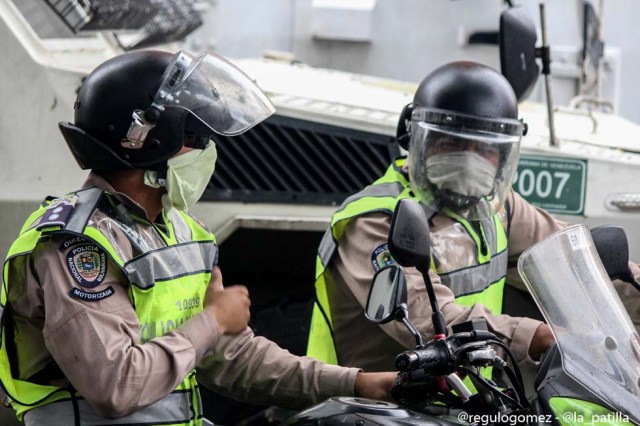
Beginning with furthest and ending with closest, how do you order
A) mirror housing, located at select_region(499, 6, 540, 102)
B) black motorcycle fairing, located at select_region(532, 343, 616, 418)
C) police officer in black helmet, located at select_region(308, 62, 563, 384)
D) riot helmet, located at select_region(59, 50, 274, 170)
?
mirror housing, located at select_region(499, 6, 540, 102), police officer in black helmet, located at select_region(308, 62, 563, 384), riot helmet, located at select_region(59, 50, 274, 170), black motorcycle fairing, located at select_region(532, 343, 616, 418)

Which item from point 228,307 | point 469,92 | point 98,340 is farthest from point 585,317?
point 469,92

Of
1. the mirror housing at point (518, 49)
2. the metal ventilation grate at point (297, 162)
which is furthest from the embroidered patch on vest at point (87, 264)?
the mirror housing at point (518, 49)

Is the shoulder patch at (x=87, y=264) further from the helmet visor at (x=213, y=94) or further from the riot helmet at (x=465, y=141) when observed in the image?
the riot helmet at (x=465, y=141)

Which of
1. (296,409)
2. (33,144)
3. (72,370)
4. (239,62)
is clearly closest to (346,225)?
(296,409)

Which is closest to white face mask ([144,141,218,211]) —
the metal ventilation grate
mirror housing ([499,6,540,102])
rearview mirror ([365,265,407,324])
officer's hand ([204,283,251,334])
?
officer's hand ([204,283,251,334])

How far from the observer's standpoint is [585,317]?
254cm

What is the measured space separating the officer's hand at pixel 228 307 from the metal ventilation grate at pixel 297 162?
1.70m

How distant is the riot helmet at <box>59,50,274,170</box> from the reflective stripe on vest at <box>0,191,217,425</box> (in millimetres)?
144

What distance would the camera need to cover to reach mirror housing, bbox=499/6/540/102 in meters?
4.77

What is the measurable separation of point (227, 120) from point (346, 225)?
26.9 inches

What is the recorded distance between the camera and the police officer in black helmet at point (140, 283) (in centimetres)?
270

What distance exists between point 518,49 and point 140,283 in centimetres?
241

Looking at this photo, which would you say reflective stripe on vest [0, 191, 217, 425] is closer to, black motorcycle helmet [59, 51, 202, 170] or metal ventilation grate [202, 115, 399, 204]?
black motorcycle helmet [59, 51, 202, 170]

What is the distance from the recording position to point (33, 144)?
4633 millimetres
